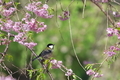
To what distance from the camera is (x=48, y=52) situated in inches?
122

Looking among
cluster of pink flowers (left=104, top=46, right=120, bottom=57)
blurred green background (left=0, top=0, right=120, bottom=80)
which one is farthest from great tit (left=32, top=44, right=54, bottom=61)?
blurred green background (left=0, top=0, right=120, bottom=80)

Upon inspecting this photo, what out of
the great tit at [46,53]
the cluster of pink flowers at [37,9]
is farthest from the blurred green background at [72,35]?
the cluster of pink flowers at [37,9]

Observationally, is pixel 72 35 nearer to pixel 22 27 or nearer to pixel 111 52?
pixel 111 52

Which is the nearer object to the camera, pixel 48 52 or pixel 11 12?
pixel 11 12

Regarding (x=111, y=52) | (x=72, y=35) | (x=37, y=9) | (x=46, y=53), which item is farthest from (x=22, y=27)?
(x=72, y=35)

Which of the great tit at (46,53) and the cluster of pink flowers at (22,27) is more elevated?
the cluster of pink flowers at (22,27)

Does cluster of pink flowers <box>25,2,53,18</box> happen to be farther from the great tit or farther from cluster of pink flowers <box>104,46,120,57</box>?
cluster of pink flowers <box>104,46,120,57</box>

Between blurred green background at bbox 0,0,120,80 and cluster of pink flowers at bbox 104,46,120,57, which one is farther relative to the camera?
blurred green background at bbox 0,0,120,80

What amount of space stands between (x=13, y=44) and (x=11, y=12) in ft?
20.8

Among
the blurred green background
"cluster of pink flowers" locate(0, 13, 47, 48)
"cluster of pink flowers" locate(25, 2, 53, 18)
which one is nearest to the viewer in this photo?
"cluster of pink flowers" locate(0, 13, 47, 48)

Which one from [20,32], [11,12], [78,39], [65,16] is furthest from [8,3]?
[78,39]

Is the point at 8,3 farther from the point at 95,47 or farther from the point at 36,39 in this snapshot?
the point at 95,47

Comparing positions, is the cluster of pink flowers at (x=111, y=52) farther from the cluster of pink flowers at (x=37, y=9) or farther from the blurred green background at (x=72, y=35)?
the blurred green background at (x=72, y=35)

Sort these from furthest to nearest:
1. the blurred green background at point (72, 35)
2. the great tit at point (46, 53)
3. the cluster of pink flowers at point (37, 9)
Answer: the blurred green background at point (72, 35) < the great tit at point (46, 53) < the cluster of pink flowers at point (37, 9)
